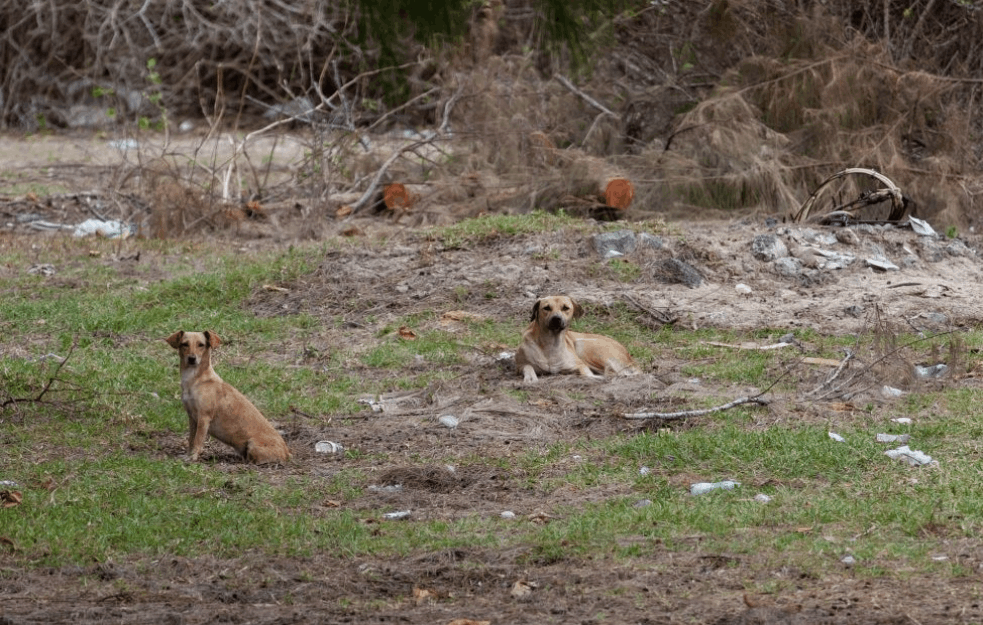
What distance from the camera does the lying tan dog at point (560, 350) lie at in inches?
422

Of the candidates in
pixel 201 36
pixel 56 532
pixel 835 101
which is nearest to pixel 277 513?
pixel 56 532

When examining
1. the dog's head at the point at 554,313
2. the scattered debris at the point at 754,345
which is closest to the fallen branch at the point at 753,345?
the scattered debris at the point at 754,345

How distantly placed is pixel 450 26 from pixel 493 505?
277 centimetres

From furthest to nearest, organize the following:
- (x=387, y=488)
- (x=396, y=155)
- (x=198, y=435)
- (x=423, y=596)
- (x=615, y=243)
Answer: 1. (x=396, y=155)
2. (x=615, y=243)
3. (x=198, y=435)
4. (x=387, y=488)
5. (x=423, y=596)

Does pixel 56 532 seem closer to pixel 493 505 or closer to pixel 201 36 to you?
pixel 493 505

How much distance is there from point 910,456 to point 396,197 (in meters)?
10.3

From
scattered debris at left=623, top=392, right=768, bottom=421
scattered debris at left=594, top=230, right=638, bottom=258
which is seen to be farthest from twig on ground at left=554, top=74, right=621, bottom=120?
scattered debris at left=623, top=392, right=768, bottom=421

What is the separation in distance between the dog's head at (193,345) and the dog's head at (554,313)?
3.04 metres

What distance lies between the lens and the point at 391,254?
14188mm

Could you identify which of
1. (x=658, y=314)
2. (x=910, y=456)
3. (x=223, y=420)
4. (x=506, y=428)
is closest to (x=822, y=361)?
(x=658, y=314)

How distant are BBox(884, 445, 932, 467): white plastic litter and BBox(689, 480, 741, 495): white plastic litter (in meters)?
1.05

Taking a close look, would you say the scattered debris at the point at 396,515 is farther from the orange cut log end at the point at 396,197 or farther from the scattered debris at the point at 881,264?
the orange cut log end at the point at 396,197

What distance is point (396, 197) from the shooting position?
17344 millimetres

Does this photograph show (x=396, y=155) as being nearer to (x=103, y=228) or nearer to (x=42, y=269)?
(x=103, y=228)
